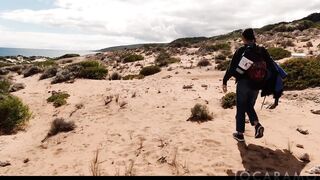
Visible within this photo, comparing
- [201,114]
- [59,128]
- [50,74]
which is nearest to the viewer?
[201,114]

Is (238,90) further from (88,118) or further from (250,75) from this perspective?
(88,118)

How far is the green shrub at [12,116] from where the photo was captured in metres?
11.7

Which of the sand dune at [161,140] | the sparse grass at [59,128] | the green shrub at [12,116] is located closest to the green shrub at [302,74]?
the sand dune at [161,140]

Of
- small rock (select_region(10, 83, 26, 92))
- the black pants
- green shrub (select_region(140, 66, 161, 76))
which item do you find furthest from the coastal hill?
green shrub (select_region(140, 66, 161, 76))

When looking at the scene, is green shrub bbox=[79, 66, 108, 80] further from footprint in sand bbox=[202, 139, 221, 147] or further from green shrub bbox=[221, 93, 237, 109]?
footprint in sand bbox=[202, 139, 221, 147]

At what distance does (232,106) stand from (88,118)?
478 cm

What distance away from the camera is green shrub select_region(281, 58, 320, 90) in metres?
13.8

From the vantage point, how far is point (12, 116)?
11.9 metres

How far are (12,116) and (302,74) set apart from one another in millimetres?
11430

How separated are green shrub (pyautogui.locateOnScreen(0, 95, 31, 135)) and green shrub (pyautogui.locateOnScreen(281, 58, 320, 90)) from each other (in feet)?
33.4

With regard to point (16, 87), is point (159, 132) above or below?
above

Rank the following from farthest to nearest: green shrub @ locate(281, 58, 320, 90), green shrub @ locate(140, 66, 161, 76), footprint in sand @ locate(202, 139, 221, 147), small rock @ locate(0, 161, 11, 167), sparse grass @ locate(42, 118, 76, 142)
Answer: green shrub @ locate(140, 66, 161, 76) → green shrub @ locate(281, 58, 320, 90) → sparse grass @ locate(42, 118, 76, 142) → small rock @ locate(0, 161, 11, 167) → footprint in sand @ locate(202, 139, 221, 147)

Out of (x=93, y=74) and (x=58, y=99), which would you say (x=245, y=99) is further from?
(x=93, y=74)

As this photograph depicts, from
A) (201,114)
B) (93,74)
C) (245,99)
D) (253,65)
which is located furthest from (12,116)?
(93,74)
